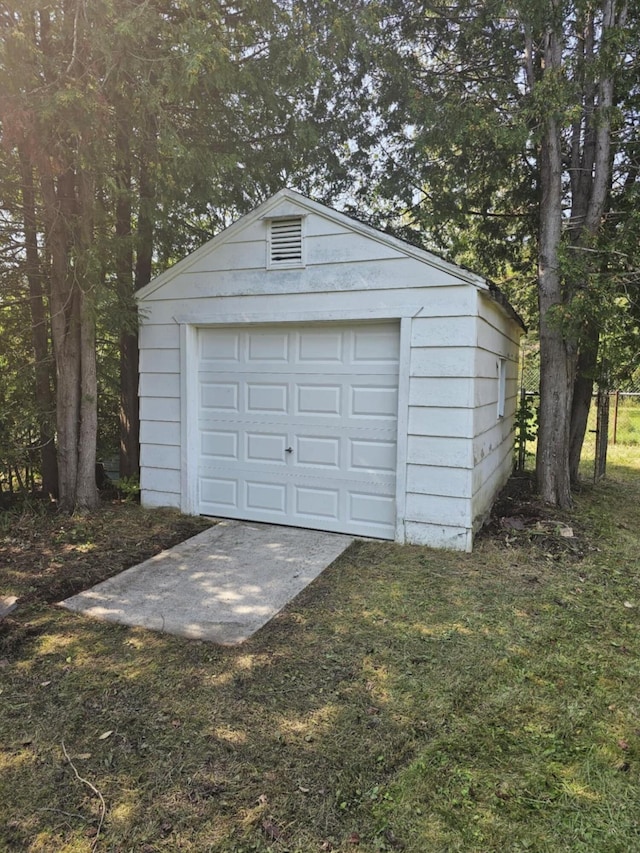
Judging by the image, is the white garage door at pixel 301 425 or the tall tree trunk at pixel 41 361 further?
the tall tree trunk at pixel 41 361

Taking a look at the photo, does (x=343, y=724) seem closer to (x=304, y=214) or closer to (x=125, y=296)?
(x=304, y=214)

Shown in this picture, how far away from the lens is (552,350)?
20.9ft

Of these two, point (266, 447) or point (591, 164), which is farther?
point (591, 164)

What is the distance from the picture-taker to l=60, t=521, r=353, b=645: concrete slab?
3514mm

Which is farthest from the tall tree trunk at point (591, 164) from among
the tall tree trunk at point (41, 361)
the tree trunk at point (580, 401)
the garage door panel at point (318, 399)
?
the tall tree trunk at point (41, 361)

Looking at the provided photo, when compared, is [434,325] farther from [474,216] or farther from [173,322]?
[474,216]

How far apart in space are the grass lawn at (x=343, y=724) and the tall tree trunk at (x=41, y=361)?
2.65 metres

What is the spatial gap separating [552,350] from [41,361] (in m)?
6.26

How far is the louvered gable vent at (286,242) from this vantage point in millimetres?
5289

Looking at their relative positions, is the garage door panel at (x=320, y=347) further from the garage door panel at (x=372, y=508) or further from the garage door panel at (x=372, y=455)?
the garage door panel at (x=372, y=508)

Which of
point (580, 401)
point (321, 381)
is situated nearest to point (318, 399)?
point (321, 381)

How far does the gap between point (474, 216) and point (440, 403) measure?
4.88 m

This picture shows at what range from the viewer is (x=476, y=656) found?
3.10 metres

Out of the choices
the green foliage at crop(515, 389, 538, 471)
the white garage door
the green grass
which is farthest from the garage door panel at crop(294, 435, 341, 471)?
the green grass
